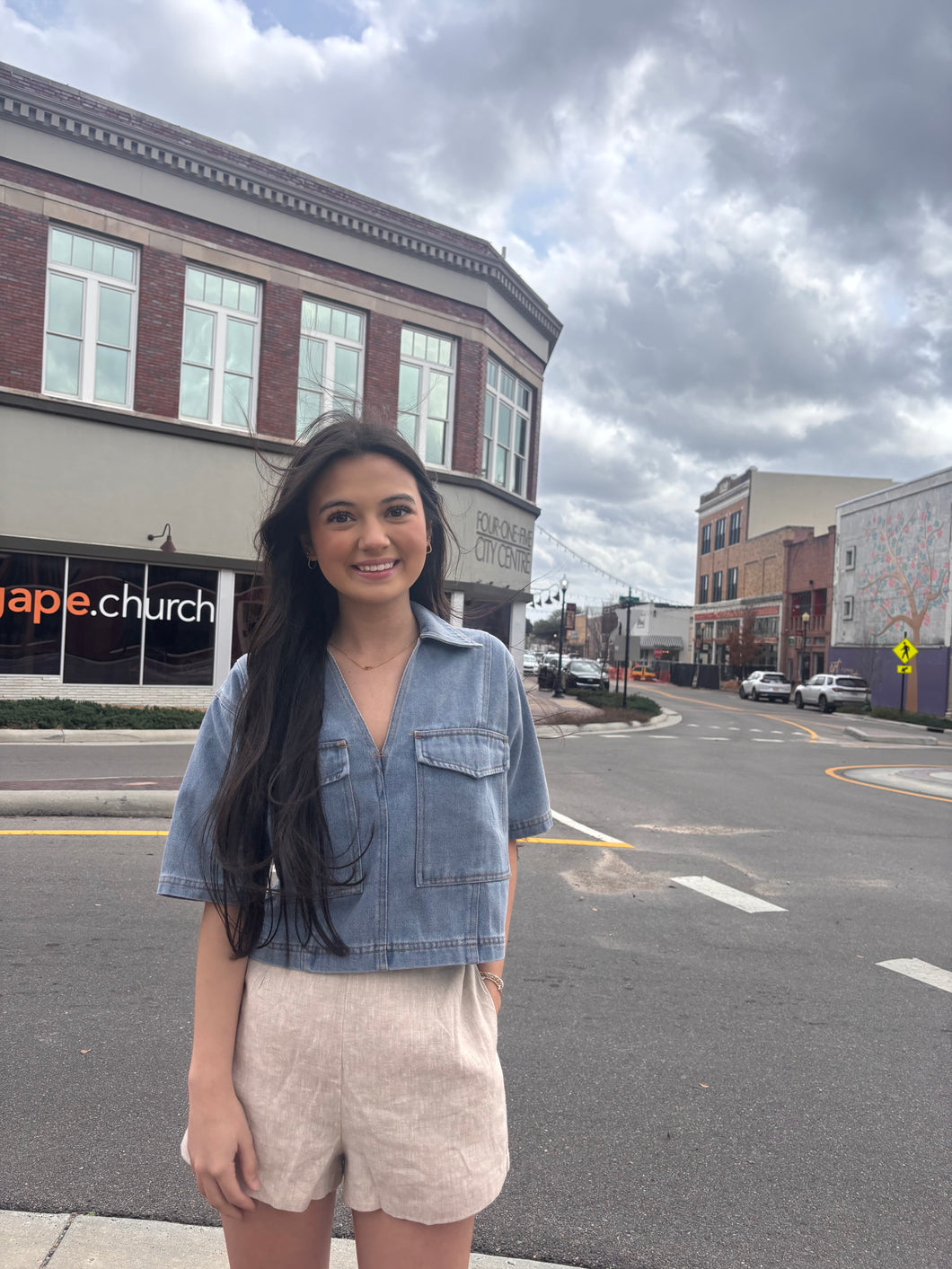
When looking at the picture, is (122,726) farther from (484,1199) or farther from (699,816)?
(484,1199)

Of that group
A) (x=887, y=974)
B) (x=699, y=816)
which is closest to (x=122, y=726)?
(x=699, y=816)

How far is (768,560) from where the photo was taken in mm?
61406

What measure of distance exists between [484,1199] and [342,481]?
4.17 ft

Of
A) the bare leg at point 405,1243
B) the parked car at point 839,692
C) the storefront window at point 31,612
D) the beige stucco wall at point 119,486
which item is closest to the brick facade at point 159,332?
the beige stucco wall at point 119,486

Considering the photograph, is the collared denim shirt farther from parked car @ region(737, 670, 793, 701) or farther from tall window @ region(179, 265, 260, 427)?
parked car @ region(737, 670, 793, 701)

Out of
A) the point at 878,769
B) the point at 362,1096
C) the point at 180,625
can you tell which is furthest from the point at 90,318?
the point at 362,1096

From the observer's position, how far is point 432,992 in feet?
5.35

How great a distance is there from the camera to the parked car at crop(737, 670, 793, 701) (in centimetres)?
4644

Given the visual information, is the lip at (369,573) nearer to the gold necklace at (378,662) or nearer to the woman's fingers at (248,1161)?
the gold necklace at (378,662)

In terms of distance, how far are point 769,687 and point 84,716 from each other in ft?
121

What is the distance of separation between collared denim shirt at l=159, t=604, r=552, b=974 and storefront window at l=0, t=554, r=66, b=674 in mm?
16994

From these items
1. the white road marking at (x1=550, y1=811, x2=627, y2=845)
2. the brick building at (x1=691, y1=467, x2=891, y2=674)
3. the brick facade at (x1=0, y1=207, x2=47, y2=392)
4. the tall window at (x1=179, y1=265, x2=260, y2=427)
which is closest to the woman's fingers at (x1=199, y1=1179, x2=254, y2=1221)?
the white road marking at (x1=550, y1=811, x2=627, y2=845)

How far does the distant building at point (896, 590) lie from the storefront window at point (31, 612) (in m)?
33.0

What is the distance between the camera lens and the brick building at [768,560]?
180ft
